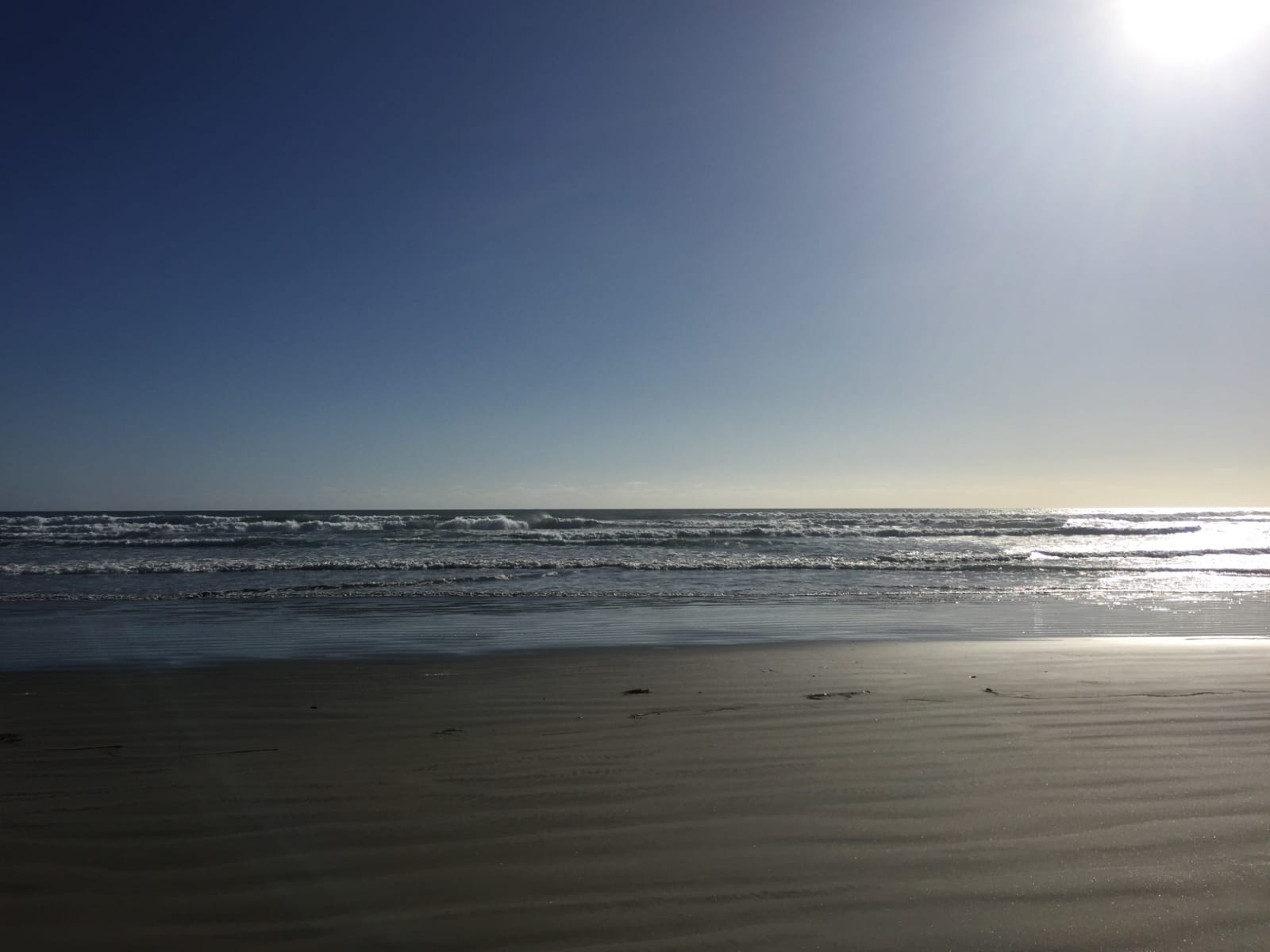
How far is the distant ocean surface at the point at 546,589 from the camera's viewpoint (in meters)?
10.2

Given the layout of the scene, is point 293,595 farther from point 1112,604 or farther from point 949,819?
point 1112,604

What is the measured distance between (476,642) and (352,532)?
29.7 meters

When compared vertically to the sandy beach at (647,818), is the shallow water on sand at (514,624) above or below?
below

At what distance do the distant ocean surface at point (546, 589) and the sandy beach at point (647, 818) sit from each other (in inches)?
149

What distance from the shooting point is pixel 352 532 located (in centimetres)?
3709

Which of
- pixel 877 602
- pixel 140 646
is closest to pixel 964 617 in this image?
pixel 877 602

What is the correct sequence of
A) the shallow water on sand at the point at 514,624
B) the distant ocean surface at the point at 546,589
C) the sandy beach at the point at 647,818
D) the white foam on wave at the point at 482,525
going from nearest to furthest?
the sandy beach at the point at 647,818, the shallow water on sand at the point at 514,624, the distant ocean surface at the point at 546,589, the white foam on wave at the point at 482,525

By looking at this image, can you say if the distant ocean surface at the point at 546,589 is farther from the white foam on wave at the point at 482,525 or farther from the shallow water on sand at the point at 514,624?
the white foam on wave at the point at 482,525

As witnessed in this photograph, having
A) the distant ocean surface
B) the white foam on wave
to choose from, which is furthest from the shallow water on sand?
the white foam on wave

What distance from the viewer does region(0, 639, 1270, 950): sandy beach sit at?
266 cm

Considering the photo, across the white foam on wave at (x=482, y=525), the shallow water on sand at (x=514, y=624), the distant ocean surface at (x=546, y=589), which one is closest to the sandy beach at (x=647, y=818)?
the shallow water on sand at (x=514, y=624)

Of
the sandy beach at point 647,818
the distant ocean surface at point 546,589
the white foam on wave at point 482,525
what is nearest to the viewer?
the sandy beach at point 647,818

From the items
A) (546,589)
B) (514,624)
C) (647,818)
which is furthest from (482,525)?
(647,818)

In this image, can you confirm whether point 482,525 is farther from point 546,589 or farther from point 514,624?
point 514,624
